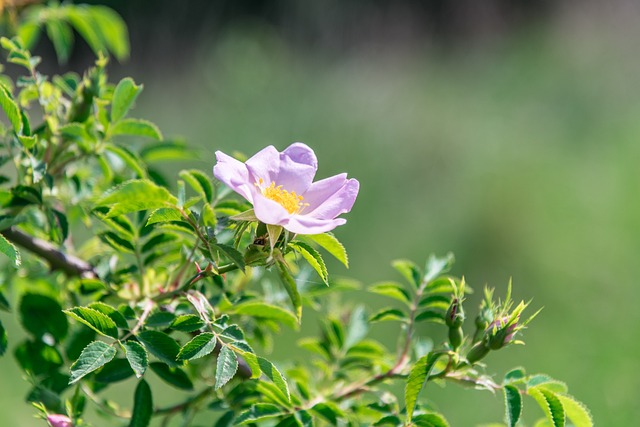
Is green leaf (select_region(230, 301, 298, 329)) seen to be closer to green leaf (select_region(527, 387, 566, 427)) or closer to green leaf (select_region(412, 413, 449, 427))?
green leaf (select_region(412, 413, 449, 427))

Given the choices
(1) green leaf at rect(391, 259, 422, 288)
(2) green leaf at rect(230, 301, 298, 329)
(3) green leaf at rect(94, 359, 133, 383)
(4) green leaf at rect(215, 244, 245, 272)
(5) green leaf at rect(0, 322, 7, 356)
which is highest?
(4) green leaf at rect(215, 244, 245, 272)

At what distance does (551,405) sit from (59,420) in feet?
1.71

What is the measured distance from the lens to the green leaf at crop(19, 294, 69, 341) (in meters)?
1.05

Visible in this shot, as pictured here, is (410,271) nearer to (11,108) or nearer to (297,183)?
(297,183)

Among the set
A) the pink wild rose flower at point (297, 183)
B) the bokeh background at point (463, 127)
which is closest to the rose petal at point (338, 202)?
the pink wild rose flower at point (297, 183)

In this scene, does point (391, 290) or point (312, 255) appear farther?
point (391, 290)

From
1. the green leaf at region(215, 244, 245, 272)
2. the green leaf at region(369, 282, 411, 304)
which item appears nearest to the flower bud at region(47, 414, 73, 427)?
the green leaf at region(215, 244, 245, 272)

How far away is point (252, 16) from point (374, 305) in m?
4.26

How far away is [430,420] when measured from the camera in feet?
2.88

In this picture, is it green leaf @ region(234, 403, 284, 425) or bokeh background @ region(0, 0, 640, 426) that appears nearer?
green leaf @ region(234, 403, 284, 425)

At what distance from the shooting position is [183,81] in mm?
5957

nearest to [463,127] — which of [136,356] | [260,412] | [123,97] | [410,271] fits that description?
[410,271]

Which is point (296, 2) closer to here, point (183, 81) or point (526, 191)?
point (183, 81)

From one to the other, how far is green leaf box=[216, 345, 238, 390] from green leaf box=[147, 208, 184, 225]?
0.13 metres
